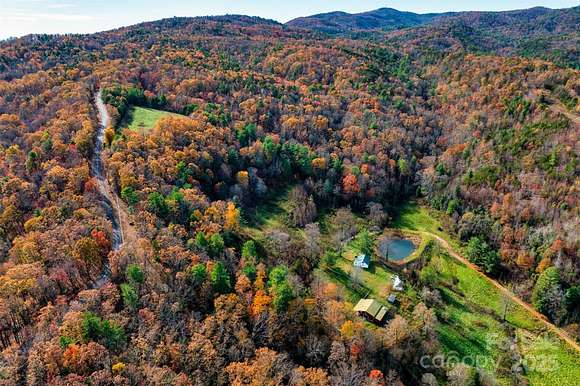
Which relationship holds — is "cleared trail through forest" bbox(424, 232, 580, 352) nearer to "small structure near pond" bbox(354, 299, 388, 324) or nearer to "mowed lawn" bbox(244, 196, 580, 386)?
"mowed lawn" bbox(244, 196, 580, 386)

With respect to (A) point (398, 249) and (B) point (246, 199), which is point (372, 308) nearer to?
(A) point (398, 249)

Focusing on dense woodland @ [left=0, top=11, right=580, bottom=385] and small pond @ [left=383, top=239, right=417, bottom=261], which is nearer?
dense woodland @ [left=0, top=11, right=580, bottom=385]

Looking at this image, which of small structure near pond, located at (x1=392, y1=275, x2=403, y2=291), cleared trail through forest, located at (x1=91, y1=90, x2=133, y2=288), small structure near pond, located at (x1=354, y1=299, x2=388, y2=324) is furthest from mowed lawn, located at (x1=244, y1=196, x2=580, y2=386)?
cleared trail through forest, located at (x1=91, y1=90, x2=133, y2=288)

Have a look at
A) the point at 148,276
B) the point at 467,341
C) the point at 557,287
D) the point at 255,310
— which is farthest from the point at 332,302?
the point at 557,287

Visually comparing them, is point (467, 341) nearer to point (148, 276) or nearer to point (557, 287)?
point (557, 287)

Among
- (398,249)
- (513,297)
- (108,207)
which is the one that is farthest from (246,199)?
(513,297)

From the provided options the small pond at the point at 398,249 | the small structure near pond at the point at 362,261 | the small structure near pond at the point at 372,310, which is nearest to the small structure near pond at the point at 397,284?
the small structure near pond at the point at 362,261
